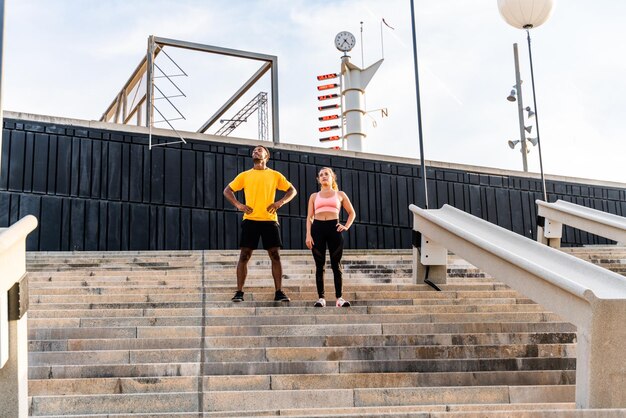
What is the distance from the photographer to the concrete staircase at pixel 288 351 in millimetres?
4891

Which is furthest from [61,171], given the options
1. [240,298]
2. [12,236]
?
[12,236]

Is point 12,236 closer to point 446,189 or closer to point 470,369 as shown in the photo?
point 470,369

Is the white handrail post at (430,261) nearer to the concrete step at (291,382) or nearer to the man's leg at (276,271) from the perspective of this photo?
the man's leg at (276,271)

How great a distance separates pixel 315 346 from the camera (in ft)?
19.7

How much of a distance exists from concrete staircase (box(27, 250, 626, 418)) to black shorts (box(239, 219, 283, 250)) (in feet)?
1.63

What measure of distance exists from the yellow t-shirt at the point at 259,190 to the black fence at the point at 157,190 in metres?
5.24

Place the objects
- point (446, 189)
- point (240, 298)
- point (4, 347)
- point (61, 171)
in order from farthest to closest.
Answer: point (446, 189) < point (61, 171) < point (240, 298) < point (4, 347)

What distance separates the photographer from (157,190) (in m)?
12.7

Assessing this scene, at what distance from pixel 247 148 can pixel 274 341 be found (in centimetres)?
754

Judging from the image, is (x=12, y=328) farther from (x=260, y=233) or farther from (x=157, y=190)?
(x=157, y=190)

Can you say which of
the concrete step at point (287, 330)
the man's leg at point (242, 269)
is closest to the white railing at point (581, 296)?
the concrete step at point (287, 330)

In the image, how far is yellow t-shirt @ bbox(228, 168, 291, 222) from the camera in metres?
7.47

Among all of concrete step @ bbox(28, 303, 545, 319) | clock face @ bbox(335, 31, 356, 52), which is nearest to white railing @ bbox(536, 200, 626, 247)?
concrete step @ bbox(28, 303, 545, 319)

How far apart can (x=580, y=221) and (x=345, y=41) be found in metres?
14.8
